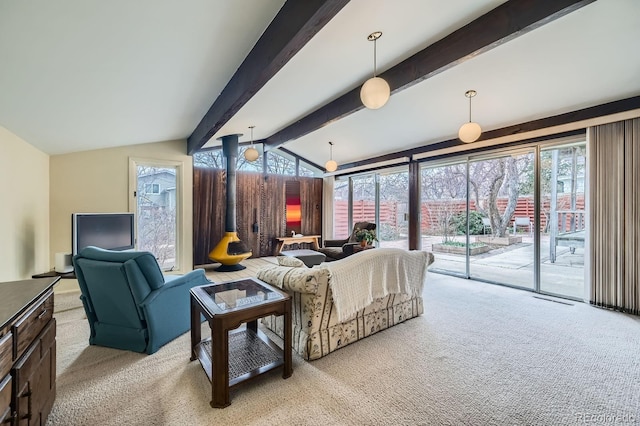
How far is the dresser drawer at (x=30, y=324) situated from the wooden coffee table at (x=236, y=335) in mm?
803

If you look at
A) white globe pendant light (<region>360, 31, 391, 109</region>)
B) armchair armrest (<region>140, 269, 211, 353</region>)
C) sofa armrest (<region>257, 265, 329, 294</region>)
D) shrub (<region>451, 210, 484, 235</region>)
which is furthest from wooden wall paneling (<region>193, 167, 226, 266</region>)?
shrub (<region>451, 210, 484, 235</region>)

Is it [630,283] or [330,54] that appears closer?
[330,54]

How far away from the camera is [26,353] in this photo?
4.09 feet

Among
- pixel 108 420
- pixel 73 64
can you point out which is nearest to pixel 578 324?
pixel 108 420

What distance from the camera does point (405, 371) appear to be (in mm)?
2074

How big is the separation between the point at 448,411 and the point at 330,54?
3226 millimetres

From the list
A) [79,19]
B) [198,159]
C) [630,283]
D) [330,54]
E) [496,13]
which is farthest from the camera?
[198,159]

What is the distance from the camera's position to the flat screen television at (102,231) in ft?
11.3

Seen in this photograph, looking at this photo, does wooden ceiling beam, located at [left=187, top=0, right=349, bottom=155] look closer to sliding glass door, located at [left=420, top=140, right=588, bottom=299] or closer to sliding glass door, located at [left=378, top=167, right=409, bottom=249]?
sliding glass door, located at [left=420, top=140, right=588, bottom=299]

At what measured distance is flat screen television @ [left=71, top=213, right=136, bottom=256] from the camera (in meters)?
3.45

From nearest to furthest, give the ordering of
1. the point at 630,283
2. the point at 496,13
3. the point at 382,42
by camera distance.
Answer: the point at 496,13 < the point at 382,42 < the point at 630,283

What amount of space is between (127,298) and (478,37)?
12.3 ft

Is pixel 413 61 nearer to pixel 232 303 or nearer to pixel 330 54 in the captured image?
pixel 330 54

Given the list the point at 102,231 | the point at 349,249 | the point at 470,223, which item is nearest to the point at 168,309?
the point at 102,231
